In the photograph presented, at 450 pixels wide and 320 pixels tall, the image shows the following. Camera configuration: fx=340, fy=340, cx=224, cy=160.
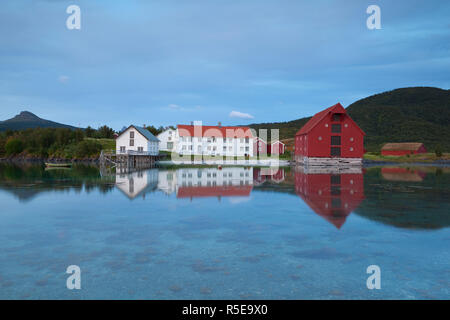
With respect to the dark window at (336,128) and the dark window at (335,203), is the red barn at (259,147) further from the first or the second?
the dark window at (335,203)

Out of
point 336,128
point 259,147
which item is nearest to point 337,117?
point 336,128

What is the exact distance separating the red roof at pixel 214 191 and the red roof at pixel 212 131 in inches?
2054

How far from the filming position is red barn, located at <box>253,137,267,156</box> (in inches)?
3190

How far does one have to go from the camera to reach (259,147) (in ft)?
271

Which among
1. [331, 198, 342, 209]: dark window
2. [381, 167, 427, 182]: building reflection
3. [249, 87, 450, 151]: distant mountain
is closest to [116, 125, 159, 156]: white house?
[381, 167, 427, 182]: building reflection

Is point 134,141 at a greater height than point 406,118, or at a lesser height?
lesser

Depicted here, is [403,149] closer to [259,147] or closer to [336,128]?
[259,147]

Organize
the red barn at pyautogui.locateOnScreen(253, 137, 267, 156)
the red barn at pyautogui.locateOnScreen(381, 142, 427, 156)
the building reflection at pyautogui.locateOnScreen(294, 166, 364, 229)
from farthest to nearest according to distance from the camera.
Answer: the red barn at pyautogui.locateOnScreen(381, 142, 427, 156)
the red barn at pyautogui.locateOnScreen(253, 137, 267, 156)
the building reflection at pyautogui.locateOnScreen(294, 166, 364, 229)

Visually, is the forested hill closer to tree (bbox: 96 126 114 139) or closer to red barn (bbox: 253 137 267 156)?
red barn (bbox: 253 137 267 156)

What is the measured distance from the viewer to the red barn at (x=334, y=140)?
5309 cm

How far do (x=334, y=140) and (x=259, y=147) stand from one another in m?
30.3

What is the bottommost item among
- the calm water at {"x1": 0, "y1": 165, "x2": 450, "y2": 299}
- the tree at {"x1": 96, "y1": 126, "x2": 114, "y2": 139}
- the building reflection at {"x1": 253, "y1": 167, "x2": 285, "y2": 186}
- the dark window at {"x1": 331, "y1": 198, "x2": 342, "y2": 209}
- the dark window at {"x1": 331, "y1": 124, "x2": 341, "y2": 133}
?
the calm water at {"x1": 0, "y1": 165, "x2": 450, "y2": 299}

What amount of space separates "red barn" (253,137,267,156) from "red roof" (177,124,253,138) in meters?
3.36
